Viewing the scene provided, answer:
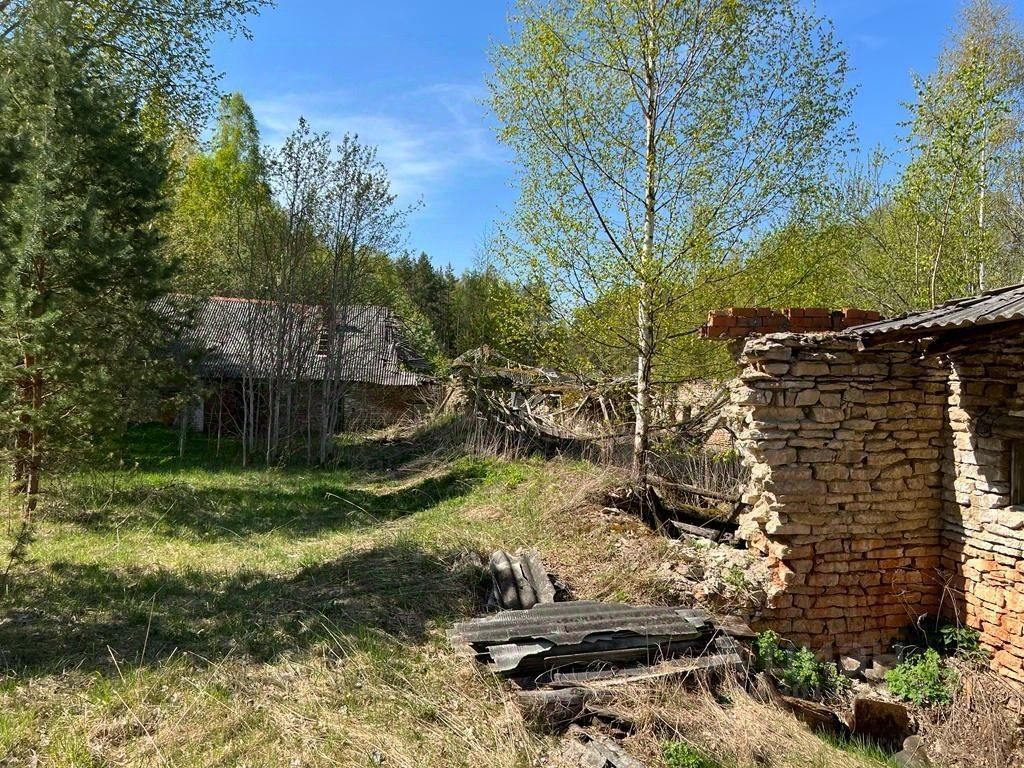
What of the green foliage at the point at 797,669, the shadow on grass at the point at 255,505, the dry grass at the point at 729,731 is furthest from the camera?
the shadow on grass at the point at 255,505

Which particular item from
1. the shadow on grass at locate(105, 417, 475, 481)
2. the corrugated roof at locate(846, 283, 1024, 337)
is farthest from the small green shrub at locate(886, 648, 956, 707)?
the shadow on grass at locate(105, 417, 475, 481)

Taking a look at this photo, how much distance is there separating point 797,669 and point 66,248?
8.38 meters

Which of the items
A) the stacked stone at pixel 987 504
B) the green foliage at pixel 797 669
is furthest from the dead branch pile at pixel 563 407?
the green foliage at pixel 797 669

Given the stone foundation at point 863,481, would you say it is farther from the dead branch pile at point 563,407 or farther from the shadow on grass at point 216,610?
the dead branch pile at point 563,407

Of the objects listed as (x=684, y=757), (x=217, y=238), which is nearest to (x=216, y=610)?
(x=684, y=757)

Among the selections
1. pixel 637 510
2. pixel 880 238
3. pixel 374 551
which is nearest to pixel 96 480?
pixel 374 551

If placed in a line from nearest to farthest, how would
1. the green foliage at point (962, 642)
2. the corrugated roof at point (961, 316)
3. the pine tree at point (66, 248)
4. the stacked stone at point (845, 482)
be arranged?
the corrugated roof at point (961, 316) < the green foliage at point (962, 642) < the stacked stone at point (845, 482) < the pine tree at point (66, 248)

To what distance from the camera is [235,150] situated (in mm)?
28297

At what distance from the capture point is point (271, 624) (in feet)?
17.7

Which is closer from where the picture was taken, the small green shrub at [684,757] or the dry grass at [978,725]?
the small green shrub at [684,757]

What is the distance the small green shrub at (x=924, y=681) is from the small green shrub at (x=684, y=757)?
251 cm

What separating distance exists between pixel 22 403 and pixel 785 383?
838 cm

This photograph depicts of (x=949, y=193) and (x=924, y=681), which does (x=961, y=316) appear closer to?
(x=924, y=681)

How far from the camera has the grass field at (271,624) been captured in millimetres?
3822
